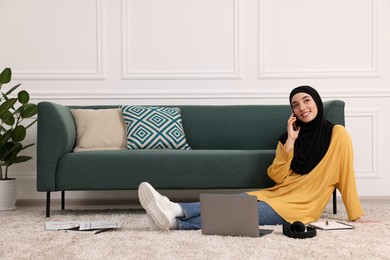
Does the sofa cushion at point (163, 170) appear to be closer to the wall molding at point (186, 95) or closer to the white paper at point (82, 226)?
the white paper at point (82, 226)

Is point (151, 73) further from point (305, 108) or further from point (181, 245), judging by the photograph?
point (181, 245)

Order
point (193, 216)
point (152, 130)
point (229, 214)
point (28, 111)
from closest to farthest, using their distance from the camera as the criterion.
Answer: point (229, 214) → point (193, 216) → point (152, 130) → point (28, 111)

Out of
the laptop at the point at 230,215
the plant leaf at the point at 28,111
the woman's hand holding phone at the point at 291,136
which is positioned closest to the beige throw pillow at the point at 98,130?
the plant leaf at the point at 28,111

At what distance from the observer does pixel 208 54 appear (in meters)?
4.56

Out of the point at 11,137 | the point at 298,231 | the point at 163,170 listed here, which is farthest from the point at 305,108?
the point at 11,137

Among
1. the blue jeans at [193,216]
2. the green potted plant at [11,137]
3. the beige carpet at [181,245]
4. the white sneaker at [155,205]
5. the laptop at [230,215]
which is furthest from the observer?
the green potted plant at [11,137]

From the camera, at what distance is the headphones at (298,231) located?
2.60 meters

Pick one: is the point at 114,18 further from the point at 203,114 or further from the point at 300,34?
the point at 300,34

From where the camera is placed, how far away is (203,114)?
4.12m

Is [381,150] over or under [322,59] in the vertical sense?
under

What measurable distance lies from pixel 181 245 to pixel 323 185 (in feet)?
3.30

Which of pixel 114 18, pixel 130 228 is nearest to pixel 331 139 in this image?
pixel 130 228

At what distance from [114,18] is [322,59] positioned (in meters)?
1.71

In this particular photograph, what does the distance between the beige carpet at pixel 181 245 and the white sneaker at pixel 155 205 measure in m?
0.06
